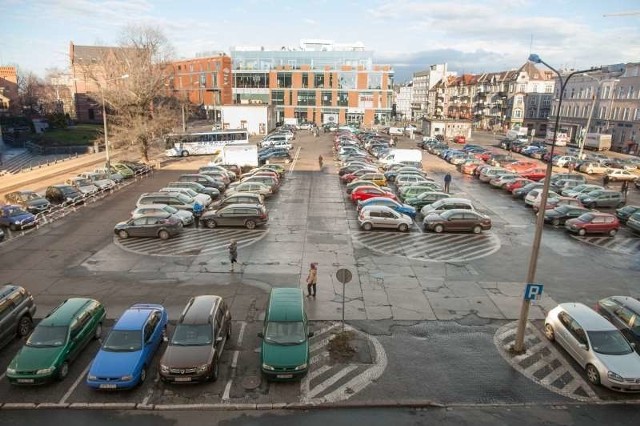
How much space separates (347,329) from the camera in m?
16.3

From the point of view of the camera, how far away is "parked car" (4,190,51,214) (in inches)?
1185

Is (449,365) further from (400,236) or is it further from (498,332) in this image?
(400,236)

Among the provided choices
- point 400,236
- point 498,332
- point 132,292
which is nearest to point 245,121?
point 400,236

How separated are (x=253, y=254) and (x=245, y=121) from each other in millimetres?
62140

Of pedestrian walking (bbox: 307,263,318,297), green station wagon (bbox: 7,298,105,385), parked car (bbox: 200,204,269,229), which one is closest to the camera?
green station wagon (bbox: 7,298,105,385)

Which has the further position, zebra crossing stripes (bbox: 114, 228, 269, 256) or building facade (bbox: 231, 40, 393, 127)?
building facade (bbox: 231, 40, 393, 127)

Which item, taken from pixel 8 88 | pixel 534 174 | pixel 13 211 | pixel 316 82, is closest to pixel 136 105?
pixel 13 211

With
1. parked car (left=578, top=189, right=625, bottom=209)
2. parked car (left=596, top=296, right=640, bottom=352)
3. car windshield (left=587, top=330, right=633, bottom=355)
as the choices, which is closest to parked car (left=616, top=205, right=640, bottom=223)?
parked car (left=578, top=189, right=625, bottom=209)

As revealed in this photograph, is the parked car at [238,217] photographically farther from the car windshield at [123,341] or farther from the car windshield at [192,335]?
the car windshield at [123,341]

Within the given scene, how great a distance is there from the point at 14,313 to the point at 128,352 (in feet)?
16.9

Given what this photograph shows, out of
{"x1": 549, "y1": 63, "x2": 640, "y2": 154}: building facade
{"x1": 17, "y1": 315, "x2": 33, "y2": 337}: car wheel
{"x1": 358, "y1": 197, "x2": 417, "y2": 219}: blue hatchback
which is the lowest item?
{"x1": 17, "y1": 315, "x2": 33, "y2": 337}: car wheel

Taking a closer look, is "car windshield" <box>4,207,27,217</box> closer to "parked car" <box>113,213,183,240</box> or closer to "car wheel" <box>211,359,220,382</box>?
"parked car" <box>113,213,183,240</box>

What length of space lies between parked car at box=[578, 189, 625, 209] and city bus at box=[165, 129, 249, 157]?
133 feet

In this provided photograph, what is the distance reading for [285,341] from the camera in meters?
13.6
